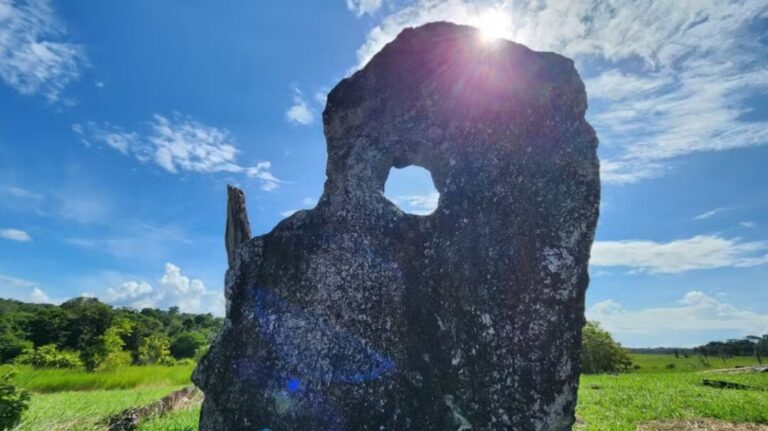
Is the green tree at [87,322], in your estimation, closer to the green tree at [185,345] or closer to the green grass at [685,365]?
the green tree at [185,345]

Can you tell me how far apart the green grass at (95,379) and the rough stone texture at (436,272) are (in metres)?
A: 11.6

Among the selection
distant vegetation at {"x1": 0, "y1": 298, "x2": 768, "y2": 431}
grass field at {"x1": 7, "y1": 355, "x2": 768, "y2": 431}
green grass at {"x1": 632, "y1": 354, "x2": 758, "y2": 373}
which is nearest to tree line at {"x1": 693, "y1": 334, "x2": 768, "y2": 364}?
green grass at {"x1": 632, "y1": 354, "x2": 758, "y2": 373}

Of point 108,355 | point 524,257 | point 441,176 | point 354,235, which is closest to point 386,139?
point 441,176

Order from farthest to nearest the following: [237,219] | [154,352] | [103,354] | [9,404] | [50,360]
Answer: [154,352], [103,354], [50,360], [237,219], [9,404]

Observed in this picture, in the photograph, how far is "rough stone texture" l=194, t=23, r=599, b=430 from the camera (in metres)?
2.97

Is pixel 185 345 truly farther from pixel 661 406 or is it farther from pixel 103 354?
pixel 661 406

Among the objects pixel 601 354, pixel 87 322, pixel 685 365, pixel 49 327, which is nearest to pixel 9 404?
pixel 601 354

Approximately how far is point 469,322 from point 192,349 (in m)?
55.7

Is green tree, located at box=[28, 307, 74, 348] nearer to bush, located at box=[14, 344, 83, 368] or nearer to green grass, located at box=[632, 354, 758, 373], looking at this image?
bush, located at box=[14, 344, 83, 368]

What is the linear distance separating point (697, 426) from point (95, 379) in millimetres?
18548

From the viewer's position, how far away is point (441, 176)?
3586 mm

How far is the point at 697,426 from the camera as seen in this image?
22.7 ft

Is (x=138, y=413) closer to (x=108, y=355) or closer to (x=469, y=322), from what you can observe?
(x=469, y=322)

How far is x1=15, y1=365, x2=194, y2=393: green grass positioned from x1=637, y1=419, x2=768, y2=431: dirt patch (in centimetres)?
1145
